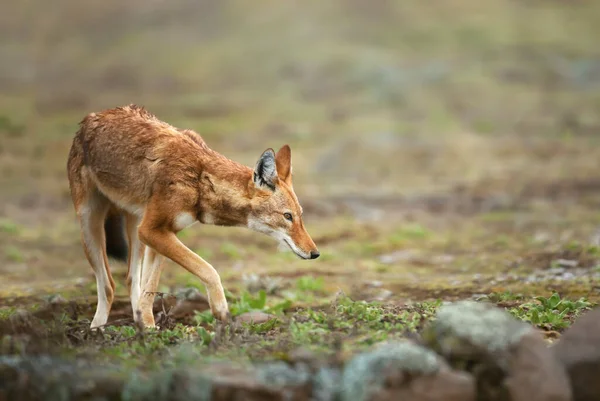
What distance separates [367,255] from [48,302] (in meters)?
5.54

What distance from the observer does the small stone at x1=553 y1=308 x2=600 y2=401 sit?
491cm

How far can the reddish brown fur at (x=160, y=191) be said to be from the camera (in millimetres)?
7082

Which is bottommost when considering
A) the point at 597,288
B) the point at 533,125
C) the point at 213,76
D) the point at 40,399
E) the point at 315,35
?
the point at 40,399

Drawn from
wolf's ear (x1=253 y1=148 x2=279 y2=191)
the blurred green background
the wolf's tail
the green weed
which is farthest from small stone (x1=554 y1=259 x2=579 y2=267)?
the wolf's tail

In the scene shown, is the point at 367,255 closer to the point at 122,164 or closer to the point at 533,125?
the point at 122,164

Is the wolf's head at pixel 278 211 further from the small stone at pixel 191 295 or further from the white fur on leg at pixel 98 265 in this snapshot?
the white fur on leg at pixel 98 265

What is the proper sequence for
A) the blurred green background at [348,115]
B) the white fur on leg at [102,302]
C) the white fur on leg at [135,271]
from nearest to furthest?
the white fur on leg at [102,302] → the white fur on leg at [135,271] → the blurred green background at [348,115]

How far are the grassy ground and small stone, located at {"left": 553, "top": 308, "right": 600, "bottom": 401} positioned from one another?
4.09 ft

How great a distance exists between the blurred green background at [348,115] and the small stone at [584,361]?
12.6 ft

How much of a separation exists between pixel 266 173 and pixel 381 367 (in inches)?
108

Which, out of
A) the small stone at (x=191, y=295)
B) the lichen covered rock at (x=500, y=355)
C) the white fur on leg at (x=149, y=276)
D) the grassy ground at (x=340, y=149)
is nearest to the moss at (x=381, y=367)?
the lichen covered rock at (x=500, y=355)

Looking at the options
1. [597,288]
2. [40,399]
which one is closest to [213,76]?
[597,288]

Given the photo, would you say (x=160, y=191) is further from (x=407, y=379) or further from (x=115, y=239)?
(x=407, y=379)

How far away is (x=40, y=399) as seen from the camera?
483cm
